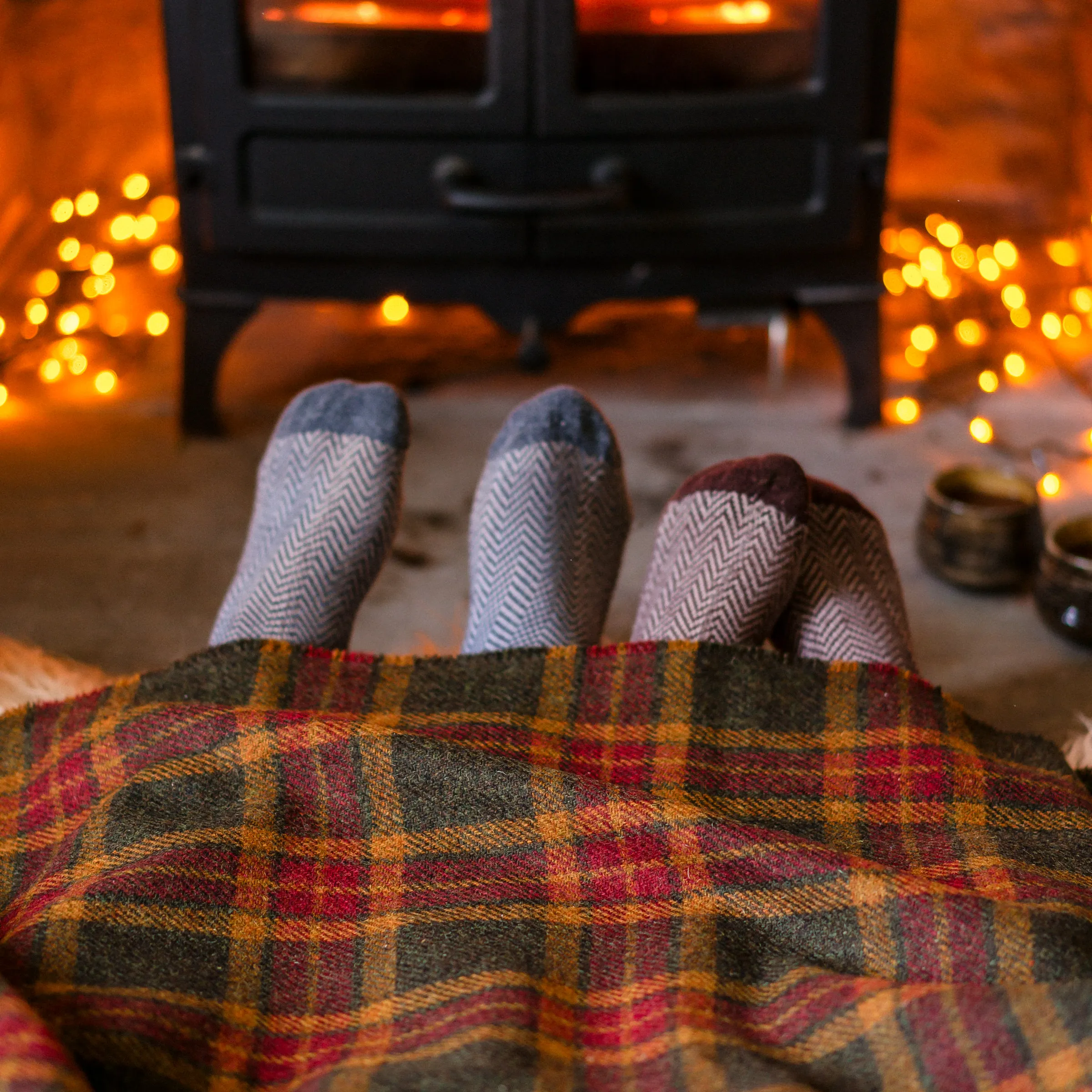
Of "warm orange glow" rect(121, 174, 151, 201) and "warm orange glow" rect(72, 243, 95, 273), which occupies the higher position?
"warm orange glow" rect(121, 174, 151, 201)

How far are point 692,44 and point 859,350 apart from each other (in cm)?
45

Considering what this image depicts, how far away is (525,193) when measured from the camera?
4.75ft

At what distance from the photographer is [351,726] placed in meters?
0.68

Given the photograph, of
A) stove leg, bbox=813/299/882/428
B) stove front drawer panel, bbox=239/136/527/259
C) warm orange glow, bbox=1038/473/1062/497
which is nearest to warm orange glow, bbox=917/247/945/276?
stove leg, bbox=813/299/882/428

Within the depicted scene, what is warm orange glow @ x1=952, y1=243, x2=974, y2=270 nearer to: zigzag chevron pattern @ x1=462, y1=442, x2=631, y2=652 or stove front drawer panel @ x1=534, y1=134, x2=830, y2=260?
stove front drawer panel @ x1=534, y1=134, x2=830, y2=260

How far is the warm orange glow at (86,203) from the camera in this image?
189 cm

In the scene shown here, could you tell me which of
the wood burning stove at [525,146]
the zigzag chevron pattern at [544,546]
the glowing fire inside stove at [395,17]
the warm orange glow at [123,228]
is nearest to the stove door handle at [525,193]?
the wood burning stove at [525,146]

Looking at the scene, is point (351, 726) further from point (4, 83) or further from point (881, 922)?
point (4, 83)

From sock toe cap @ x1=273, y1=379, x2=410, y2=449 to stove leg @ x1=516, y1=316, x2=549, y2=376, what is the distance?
407 millimetres

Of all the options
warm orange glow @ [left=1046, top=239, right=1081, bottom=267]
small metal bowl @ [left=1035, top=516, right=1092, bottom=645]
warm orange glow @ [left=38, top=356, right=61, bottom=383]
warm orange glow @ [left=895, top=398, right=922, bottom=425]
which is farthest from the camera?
warm orange glow @ [left=1046, top=239, right=1081, bottom=267]

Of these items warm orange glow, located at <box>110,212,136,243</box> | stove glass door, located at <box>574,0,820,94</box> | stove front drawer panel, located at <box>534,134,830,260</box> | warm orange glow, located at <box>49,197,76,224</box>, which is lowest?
warm orange glow, located at <box>110,212,136,243</box>

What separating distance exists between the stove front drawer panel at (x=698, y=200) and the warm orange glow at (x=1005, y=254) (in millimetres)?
491

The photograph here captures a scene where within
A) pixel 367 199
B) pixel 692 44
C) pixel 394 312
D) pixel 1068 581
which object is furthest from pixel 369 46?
pixel 1068 581

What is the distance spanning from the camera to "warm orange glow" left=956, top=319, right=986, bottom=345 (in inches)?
73.2
